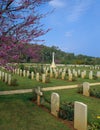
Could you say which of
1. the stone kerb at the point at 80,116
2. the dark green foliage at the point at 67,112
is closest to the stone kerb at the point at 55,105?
the dark green foliage at the point at 67,112

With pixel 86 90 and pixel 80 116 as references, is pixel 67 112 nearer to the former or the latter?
pixel 80 116

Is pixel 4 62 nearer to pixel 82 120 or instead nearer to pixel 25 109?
pixel 25 109

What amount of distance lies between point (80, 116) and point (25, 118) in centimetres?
235

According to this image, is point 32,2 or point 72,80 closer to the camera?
point 32,2

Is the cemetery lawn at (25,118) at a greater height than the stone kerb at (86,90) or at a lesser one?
lesser

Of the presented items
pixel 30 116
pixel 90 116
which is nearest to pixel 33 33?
pixel 30 116

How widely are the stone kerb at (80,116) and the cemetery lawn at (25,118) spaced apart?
0.39 meters

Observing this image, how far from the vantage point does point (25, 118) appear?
1037 centimetres

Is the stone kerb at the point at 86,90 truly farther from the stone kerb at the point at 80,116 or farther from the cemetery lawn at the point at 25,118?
the stone kerb at the point at 80,116

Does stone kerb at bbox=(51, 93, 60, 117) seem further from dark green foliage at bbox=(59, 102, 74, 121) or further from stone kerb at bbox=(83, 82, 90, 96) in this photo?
stone kerb at bbox=(83, 82, 90, 96)

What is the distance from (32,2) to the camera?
36.4ft

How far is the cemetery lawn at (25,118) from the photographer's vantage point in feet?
30.5

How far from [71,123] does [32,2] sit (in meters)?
4.85

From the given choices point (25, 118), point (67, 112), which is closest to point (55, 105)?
point (67, 112)
